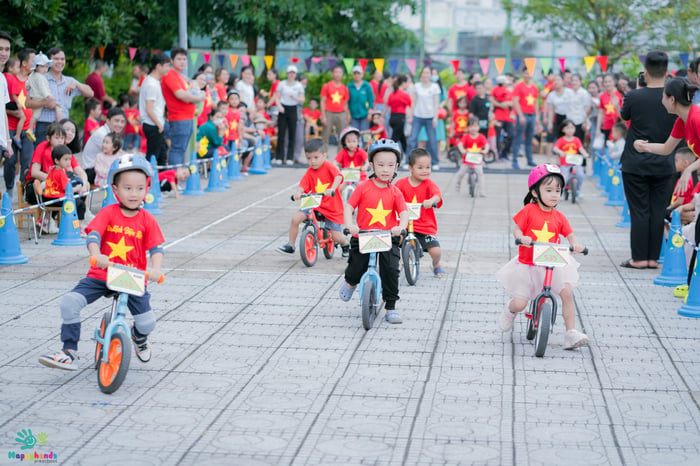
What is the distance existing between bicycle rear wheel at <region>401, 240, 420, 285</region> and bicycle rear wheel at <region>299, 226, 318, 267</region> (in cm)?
120

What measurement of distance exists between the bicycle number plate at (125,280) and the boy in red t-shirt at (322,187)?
14.8ft

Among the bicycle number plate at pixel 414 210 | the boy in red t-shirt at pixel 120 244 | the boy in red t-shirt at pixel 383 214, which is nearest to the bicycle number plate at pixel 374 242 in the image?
the boy in red t-shirt at pixel 383 214

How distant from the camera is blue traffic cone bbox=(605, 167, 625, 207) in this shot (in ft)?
55.8

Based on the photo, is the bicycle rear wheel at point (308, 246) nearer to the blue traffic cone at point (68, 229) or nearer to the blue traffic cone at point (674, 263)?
the blue traffic cone at point (68, 229)

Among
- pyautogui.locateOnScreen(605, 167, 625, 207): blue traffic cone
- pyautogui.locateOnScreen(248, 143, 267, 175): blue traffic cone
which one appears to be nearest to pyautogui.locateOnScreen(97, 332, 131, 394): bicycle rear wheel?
pyautogui.locateOnScreen(605, 167, 625, 207): blue traffic cone

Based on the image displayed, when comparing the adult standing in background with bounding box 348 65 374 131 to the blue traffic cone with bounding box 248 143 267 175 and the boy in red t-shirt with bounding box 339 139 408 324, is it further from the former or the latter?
the boy in red t-shirt with bounding box 339 139 408 324

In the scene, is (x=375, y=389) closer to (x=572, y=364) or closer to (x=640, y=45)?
(x=572, y=364)

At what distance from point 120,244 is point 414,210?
4058 millimetres

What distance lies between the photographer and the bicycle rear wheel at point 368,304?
813 centimetres

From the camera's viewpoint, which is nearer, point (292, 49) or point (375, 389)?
point (375, 389)

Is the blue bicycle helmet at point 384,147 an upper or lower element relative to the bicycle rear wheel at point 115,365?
upper

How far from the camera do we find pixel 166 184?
16.8 meters

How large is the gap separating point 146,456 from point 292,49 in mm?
34372

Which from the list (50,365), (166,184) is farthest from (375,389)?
(166,184)
